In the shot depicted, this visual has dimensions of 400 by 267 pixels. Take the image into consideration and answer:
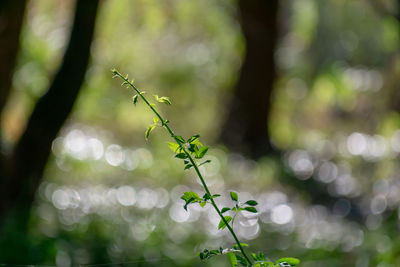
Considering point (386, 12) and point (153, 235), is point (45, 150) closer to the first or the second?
point (153, 235)

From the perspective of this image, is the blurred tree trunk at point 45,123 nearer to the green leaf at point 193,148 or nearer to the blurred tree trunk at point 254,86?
the green leaf at point 193,148

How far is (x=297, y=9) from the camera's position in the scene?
44.3ft

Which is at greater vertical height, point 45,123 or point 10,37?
point 10,37

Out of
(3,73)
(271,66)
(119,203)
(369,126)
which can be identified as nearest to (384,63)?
(369,126)

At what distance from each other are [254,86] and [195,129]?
6.91 feet

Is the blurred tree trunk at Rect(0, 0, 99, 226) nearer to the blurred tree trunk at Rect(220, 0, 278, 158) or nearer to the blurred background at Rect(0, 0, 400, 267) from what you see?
the blurred background at Rect(0, 0, 400, 267)

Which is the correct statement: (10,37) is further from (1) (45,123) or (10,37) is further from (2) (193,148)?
(2) (193,148)

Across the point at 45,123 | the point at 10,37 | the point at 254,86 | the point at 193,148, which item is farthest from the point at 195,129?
the point at 193,148

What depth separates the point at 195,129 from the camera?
1235 cm

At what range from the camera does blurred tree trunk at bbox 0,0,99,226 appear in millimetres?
4113

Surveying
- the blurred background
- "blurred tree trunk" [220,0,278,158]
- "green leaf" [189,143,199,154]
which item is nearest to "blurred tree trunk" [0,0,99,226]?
the blurred background

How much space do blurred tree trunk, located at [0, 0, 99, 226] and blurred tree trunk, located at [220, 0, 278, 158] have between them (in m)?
5.96

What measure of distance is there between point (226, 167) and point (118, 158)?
1349mm

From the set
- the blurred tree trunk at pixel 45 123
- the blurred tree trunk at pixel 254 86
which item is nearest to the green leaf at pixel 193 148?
the blurred tree trunk at pixel 45 123
